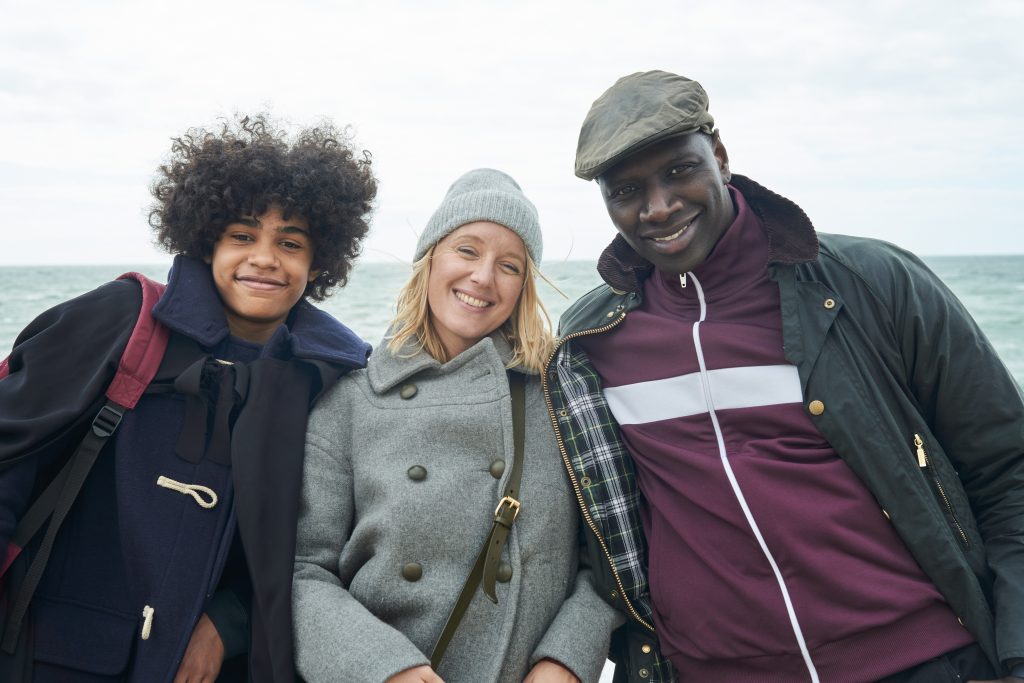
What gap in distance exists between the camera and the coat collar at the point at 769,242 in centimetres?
239

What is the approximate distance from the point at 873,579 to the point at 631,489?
0.71 meters

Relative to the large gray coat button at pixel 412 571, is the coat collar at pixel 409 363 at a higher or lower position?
higher

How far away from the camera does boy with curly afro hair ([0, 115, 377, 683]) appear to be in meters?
2.17

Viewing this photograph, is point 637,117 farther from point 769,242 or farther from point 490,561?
point 490,561

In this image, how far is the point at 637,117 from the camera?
2.37 m

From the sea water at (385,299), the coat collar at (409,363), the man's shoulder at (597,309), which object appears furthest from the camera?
the sea water at (385,299)

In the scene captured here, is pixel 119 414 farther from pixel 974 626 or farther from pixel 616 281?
pixel 974 626

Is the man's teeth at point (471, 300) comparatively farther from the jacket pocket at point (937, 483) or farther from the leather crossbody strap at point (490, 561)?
the jacket pocket at point (937, 483)

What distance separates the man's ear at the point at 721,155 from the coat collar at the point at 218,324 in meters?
A: 1.32

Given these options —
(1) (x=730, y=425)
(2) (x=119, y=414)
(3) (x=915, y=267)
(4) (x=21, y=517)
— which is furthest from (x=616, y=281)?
(4) (x=21, y=517)

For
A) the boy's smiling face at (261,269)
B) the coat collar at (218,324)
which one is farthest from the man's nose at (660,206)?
the boy's smiling face at (261,269)

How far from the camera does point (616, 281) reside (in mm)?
2734

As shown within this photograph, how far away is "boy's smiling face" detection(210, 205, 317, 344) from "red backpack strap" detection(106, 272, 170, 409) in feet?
0.87

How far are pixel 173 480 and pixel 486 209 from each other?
124cm
